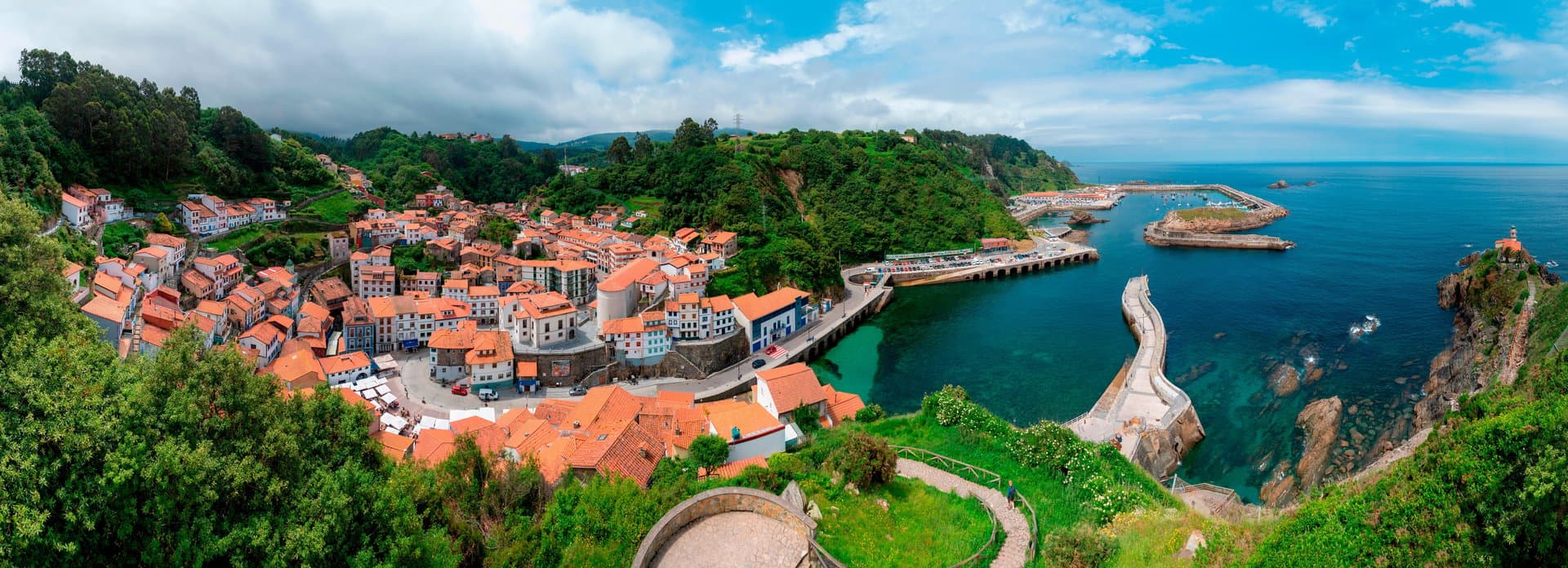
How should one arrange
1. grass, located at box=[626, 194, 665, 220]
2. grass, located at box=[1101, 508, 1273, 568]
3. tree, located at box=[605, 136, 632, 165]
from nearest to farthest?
grass, located at box=[1101, 508, 1273, 568], grass, located at box=[626, 194, 665, 220], tree, located at box=[605, 136, 632, 165]

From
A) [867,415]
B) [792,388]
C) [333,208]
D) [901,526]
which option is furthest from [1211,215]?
[333,208]

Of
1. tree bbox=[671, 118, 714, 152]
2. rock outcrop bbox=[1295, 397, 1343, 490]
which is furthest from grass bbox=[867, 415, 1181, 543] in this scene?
tree bbox=[671, 118, 714, 152]

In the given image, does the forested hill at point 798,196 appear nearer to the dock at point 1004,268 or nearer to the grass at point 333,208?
the dock at point 1004,268

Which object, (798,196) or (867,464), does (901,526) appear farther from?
(798,196)

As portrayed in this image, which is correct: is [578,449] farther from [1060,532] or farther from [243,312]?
[243,312]

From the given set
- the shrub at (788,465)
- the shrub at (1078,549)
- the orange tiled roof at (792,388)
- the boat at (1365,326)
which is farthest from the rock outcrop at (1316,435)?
the shrub at (788,465)

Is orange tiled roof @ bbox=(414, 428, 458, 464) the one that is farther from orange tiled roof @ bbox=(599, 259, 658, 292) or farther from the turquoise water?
the turquoise water
